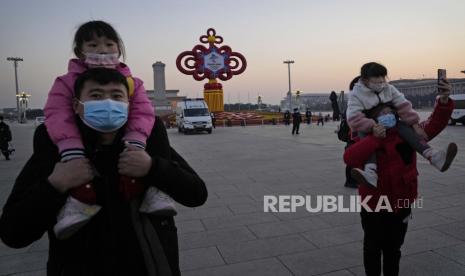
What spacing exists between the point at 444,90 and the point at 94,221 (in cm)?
240

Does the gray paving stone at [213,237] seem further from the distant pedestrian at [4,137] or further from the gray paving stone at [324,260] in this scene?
the distant pedestrian at [4,137]

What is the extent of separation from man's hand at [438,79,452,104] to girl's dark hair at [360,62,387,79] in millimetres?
440

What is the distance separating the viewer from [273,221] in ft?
15.2

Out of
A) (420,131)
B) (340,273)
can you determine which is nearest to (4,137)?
(340,273)

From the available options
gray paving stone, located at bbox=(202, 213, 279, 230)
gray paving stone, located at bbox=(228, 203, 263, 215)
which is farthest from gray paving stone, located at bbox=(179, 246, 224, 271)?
gray paving stone, located at bbox=(228, 203, 263, 215)

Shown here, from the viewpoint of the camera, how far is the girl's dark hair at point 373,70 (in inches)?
95.8

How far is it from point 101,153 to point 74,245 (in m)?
0.36

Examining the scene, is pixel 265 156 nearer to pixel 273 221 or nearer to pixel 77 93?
pixel 273 221

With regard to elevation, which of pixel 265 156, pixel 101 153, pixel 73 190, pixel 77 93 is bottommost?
pixel 265 156

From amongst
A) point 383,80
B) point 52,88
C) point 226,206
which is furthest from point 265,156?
point 52,88

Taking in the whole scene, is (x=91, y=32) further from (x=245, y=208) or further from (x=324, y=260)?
(x=245, y=208)

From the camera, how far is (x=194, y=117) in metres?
22.7

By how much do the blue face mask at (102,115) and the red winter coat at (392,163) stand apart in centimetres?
167

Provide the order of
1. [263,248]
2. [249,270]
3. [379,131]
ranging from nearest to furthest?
1. [379,131]
2. [249,270]
3. [263,248]
